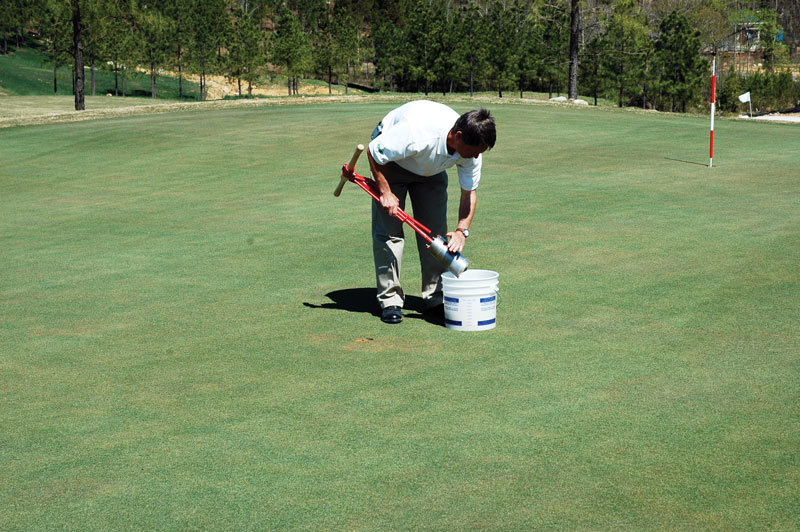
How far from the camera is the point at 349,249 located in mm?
10828

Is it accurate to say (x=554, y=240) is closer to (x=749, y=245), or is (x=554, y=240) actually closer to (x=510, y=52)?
(x=749, y=245)

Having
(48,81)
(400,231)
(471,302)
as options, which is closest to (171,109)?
(400,231)

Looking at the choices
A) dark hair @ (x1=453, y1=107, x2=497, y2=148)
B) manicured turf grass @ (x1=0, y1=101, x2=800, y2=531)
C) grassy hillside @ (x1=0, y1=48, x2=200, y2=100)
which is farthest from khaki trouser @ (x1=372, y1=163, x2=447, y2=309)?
grassy hillside @ (x1=0, y1=48, x2=200, y2=100)

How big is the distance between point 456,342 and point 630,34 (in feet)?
228

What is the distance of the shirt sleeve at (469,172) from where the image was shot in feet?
23.6

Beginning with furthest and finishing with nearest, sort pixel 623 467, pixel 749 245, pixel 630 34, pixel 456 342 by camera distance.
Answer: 1. pixel 630 34
2. pixel 749 245
3. pixel 456 342
4. pixel 623 467

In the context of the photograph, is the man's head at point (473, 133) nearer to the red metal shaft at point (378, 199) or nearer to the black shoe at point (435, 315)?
the red metal shaft at point (378, 199)

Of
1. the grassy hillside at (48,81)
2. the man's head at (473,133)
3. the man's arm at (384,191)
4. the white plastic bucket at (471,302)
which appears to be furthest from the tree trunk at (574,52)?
the grassy hillside at (48,81)

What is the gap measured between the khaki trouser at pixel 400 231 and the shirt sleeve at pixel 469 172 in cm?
45

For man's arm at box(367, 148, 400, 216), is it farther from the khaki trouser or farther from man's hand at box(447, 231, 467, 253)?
man's hand at box(447, 231, 467, 253)

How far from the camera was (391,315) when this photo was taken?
743 centimetres

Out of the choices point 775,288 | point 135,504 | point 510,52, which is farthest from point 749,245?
point 510,52

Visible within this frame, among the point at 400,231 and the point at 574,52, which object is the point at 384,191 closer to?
the point at 400,231

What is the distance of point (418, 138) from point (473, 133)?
1.62ft
